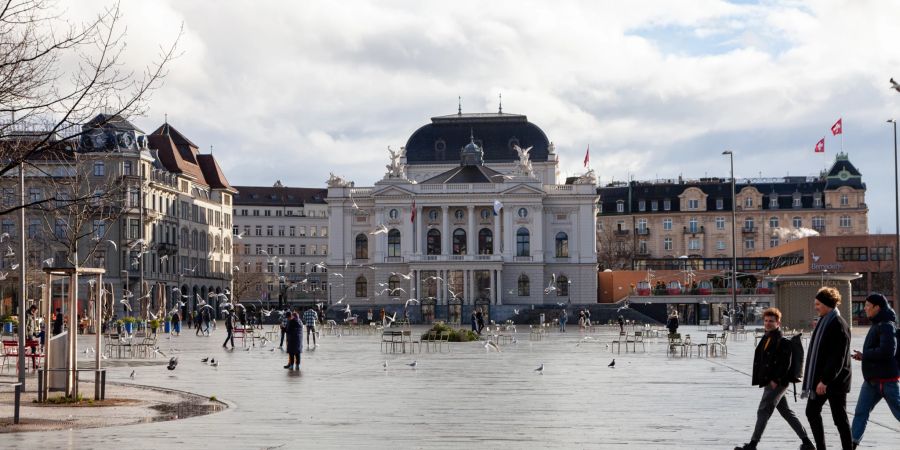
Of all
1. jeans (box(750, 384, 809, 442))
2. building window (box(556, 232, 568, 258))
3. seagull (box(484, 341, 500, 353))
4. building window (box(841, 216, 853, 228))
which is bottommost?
seagull (box(484, 341, 500, 353))

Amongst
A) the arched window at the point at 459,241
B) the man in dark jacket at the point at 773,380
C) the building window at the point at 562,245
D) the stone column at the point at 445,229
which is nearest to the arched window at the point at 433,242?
the stone column at the point at 445,229

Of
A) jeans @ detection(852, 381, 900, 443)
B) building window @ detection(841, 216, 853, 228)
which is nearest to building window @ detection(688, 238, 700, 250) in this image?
building window @ detection(841, 216, 853, 228)

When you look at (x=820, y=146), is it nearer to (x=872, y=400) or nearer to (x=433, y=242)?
(x=433, y=242)

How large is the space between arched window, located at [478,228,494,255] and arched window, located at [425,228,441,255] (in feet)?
13.9

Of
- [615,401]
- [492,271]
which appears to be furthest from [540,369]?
[492,271]

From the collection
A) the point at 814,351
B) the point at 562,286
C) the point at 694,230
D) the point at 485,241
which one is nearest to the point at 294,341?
the point at 814,351

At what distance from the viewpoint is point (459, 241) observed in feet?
462

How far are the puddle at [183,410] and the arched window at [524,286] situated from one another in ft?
368

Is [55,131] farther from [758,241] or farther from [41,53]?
[758,241]

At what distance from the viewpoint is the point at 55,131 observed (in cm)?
2041

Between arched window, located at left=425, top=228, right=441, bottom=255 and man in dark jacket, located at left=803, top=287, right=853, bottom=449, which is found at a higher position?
arched window, located at left=425, top=228, right=441, bottom=255

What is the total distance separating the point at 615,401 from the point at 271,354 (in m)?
25.6

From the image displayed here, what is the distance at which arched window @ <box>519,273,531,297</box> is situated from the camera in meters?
138

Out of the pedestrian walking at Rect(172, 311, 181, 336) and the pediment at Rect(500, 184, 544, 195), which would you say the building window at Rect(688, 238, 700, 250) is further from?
the pedestrian walking at Rect(172, 311, 181, 336)
